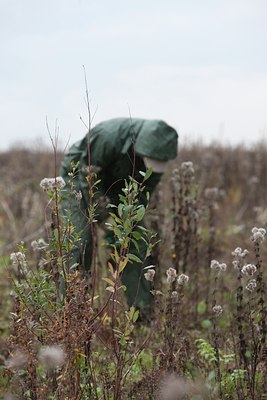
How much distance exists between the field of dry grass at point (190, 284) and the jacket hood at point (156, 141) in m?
0.22

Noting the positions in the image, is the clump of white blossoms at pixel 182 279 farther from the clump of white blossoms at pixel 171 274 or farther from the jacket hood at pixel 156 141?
the jacket hood at pixel 156 141

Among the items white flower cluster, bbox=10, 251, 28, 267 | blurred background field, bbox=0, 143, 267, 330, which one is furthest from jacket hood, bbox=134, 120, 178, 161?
blurred background field, bbox=0, 143, 267, 330

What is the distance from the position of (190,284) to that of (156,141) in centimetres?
174

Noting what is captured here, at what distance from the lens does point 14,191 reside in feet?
42.3

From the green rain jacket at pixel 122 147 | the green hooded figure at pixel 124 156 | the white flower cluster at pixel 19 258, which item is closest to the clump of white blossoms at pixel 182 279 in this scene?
the white flower cluster at pixel 19 258

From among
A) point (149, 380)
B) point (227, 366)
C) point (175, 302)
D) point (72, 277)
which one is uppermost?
point (72, 277)

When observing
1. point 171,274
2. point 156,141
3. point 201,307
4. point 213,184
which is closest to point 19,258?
point 171,274

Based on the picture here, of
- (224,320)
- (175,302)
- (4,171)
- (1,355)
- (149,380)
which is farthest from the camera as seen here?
(4,171)

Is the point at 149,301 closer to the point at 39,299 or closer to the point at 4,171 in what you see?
the point at 39,299

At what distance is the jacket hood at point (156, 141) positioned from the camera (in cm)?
485

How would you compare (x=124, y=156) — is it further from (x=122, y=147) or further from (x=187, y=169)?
(x=187, y=169)

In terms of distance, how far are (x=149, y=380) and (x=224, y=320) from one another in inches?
87.6

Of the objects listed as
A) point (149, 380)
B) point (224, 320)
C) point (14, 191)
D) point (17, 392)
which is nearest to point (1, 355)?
point (17, 392)

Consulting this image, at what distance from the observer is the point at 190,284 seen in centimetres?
602
